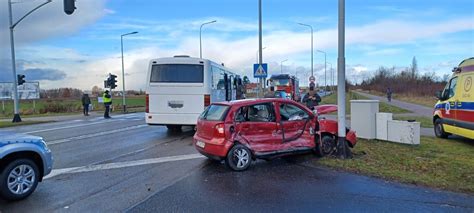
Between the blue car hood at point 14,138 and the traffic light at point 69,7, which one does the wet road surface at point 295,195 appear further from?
the traffic light at point 69,7

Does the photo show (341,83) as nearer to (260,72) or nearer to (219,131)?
(219,131)

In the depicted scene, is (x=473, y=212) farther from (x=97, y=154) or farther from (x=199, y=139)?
(x=97, y=154)

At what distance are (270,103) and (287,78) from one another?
32.7 metres

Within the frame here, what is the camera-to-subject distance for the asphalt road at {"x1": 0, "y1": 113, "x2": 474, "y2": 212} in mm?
5469

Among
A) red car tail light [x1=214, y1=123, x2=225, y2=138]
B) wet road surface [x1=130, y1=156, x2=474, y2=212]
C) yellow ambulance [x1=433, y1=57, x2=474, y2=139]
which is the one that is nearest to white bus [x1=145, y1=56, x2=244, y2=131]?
red car tail light [x1=214, y1=123, x2=225, y2=138]

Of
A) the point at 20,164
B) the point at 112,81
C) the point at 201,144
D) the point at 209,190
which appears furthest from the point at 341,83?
the point at 112,81

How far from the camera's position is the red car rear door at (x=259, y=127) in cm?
796

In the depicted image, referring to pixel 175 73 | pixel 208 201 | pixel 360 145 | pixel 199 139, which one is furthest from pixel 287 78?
pixel 208 201

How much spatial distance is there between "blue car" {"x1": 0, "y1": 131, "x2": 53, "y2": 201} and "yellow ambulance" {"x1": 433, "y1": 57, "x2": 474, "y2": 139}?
34.5 ft

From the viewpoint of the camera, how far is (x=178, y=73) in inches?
558

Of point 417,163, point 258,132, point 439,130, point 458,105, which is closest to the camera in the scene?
point 258,132

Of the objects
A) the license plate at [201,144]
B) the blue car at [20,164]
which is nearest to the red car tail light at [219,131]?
the license plate at [201,144]

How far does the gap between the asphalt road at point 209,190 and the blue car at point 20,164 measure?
198 millimetres

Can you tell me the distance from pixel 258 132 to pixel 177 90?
6583 mm
